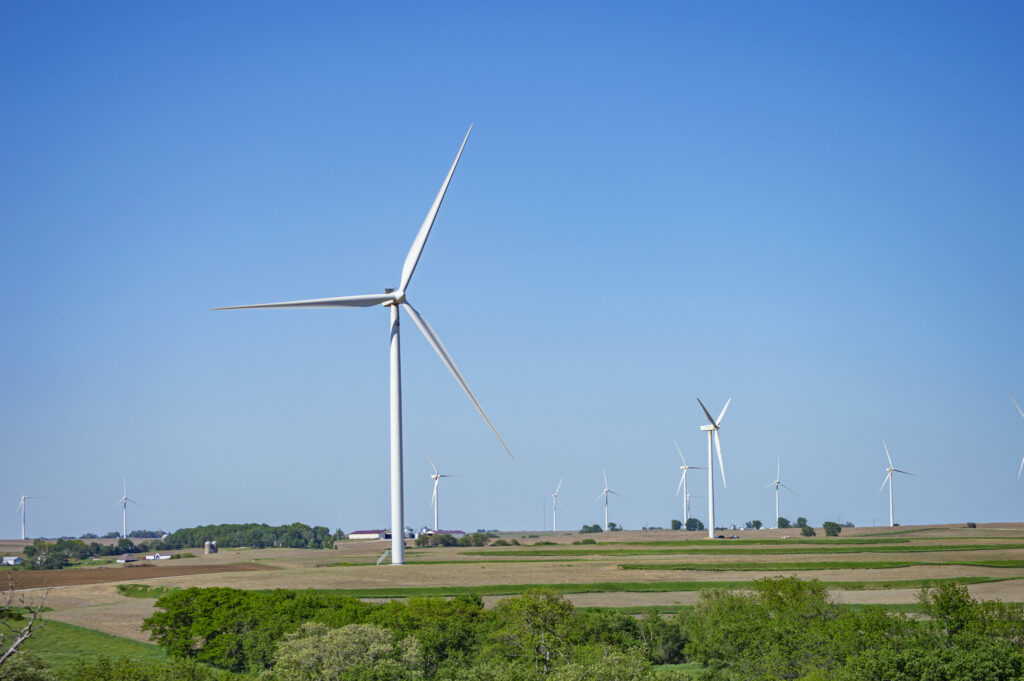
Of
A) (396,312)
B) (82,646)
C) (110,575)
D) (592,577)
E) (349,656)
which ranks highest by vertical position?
(396,312)

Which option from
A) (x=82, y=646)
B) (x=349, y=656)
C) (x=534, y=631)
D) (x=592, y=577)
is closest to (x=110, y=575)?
(x=82, y=646)

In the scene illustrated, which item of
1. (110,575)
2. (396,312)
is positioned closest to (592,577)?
(396,312)

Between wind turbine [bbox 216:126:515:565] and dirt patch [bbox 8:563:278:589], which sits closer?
wind turbine [bbox 216:126:515:565]

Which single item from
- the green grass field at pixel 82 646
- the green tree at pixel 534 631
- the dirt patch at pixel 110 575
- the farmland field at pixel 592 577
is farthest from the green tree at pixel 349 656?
the dirt patch at pixel 110 575

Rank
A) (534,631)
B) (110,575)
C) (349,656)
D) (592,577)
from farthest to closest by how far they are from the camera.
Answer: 1. (110,575)
2. (592,577)
3. (534,631)
4. (349,656)

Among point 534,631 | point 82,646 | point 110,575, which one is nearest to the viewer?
point 534,631

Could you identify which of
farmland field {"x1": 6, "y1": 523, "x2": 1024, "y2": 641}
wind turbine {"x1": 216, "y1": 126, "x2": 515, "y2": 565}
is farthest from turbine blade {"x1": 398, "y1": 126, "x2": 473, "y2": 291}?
farmland field {"x1": 6, "y1": 523, "x2": 1024, "y2": 641}

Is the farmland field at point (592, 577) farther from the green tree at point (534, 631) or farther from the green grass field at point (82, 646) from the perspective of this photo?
the green tree at point (534, 631)

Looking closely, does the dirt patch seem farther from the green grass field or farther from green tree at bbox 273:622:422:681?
green tree at bbox 273:622:422:681

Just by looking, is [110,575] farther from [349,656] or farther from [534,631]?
[349,656]

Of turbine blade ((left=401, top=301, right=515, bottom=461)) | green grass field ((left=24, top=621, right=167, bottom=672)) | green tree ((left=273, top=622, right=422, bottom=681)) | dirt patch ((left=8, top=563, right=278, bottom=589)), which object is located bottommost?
green grass field ((left=24, top=621, right=167, bottom=672))

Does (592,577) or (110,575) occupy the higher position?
(592,577)

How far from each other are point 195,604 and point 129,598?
3206 cm

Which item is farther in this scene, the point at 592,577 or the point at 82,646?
the point at 592,577
